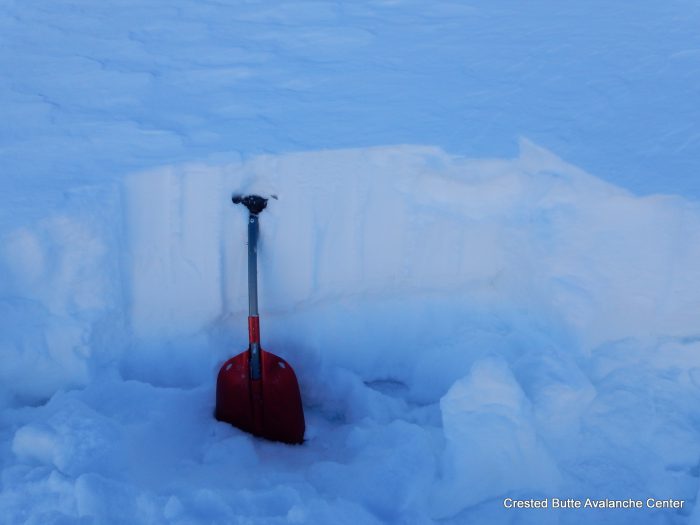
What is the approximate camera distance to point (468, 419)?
168 cm

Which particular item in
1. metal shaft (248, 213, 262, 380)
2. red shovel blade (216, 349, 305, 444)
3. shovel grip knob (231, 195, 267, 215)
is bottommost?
red shovel blade (216, 349, 305, 444)

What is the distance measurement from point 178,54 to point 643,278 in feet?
5.56

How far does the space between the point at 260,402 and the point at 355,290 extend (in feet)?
1.38

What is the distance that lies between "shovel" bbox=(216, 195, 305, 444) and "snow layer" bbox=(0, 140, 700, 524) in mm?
47

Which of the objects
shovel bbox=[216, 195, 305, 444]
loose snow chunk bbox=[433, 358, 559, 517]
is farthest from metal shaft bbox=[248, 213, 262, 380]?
loose snow chunk bbox=[433, 358, 559, 517]

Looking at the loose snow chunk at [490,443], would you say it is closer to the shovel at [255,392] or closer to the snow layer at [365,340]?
the snow layer at [365,340]

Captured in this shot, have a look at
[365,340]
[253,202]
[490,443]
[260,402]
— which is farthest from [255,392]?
[490,443]

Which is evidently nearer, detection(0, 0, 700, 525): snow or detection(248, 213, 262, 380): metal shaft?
detection(0, 0, 700, 525): snow

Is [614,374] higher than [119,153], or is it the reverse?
[119,153]

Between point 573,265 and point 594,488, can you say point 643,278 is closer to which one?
point 573,265

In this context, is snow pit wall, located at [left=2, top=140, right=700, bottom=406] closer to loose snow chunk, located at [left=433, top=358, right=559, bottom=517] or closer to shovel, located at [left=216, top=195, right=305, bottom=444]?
shovel, located at [left=216, top=195, right=305, bottom=444]

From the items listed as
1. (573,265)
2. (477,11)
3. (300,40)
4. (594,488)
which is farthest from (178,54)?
(594,488)

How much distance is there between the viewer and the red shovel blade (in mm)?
1893

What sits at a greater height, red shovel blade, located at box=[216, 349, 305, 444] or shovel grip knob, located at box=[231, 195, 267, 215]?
shovel grip knob, located at box=[231, 195, 267, 215]
